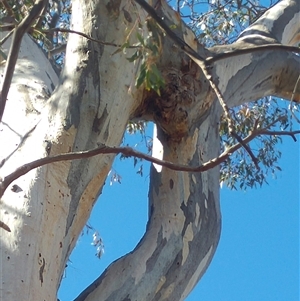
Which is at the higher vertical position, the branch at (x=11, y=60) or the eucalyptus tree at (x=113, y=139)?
the eucalyptus tree at (x=113, y=139)

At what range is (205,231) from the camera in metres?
2.18

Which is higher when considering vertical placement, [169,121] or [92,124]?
[169,121]

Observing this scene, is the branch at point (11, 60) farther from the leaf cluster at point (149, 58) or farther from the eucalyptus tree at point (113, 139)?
the leaf cluster at point (149, 58)

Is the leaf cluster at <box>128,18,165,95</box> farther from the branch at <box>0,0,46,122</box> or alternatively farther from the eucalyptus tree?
the branch at <box>0,0,46,122</box>

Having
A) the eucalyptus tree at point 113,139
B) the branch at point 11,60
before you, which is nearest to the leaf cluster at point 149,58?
the eucalyptus tree at point 113,139

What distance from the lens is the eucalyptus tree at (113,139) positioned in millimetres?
1654

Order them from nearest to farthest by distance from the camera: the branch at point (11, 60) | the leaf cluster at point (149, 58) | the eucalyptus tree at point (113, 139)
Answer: the branch at point (11, 60) < the eucalyptus tree at point (113, 139) < the leaf cluster at point (149, 58)

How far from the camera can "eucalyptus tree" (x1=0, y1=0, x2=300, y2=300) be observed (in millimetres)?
1654

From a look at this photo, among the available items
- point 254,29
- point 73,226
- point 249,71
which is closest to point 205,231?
point 73,226

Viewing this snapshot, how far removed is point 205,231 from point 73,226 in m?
0.48

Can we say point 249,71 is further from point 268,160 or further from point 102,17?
point 268,160

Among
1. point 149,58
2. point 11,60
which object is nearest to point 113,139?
point 149,58

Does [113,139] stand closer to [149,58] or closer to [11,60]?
[149,58]

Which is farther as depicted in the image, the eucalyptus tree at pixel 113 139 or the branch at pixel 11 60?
the eucalyptus tree at pixel 113 139
